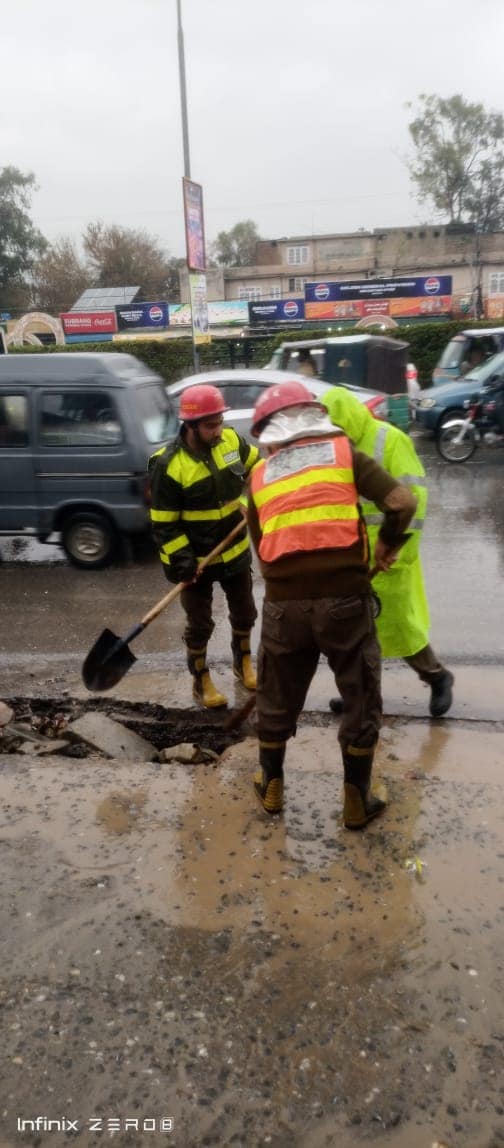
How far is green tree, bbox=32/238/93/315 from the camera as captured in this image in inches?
2247

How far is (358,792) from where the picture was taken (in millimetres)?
3223

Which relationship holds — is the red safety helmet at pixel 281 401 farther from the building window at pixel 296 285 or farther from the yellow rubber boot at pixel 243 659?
the building window at pixel 296 285

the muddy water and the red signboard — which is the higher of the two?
the red signboard

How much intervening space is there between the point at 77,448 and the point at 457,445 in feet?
23.3

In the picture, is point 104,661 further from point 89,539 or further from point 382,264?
point 382,264

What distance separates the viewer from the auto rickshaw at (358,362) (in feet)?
45.4

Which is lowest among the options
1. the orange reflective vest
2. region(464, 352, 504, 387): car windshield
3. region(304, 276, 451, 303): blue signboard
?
region(464, 352, 504, 387): car windshield

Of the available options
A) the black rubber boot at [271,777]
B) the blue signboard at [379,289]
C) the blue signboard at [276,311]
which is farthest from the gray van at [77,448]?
the blue signboard at [276,311]

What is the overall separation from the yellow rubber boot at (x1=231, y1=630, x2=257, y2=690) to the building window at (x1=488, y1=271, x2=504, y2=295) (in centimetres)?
4628

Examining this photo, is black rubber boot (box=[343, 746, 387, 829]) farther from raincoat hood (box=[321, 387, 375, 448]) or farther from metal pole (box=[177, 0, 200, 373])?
metal pole (box=[177, 0, 200, 373])

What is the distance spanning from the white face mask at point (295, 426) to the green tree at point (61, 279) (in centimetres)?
5800

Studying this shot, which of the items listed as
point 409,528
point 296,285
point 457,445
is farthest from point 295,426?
point 296,285

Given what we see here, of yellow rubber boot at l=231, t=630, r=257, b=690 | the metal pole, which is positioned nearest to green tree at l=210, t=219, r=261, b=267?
the metal pole

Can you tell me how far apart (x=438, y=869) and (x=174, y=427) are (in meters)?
6.07
